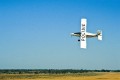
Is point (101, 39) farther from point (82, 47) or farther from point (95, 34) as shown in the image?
point (82, 47)

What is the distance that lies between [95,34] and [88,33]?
3.70 m

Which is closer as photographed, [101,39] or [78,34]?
[78,34]

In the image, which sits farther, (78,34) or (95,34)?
(95,34)

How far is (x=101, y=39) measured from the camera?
5206 cm

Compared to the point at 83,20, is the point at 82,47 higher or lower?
lower

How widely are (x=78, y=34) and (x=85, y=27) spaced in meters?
1.50

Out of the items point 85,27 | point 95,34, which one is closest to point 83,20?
point 85,27

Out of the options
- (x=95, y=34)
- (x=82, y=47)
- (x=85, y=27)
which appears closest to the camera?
(x=82, y=47)

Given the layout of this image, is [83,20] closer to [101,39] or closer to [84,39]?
[84,39]

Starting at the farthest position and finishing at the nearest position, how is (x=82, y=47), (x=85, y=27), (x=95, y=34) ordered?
(x=95, y=34), (x=85, y=27), (x=82, y=47)

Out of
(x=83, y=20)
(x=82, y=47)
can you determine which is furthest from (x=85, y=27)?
(x=82, y=47)

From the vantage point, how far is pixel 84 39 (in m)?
45.4

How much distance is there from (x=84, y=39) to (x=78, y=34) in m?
2.12

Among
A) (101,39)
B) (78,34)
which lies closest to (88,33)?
(78,34)
